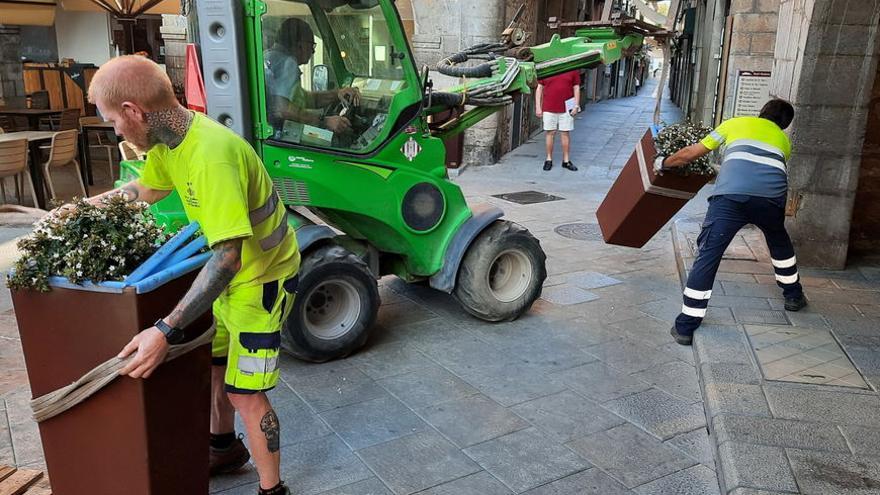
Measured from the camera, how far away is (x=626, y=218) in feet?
17.5

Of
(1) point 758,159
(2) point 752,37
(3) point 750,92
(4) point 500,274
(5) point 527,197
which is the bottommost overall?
(5) point 527,197

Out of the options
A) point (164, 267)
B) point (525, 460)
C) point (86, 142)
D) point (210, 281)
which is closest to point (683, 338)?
point (525, 460)

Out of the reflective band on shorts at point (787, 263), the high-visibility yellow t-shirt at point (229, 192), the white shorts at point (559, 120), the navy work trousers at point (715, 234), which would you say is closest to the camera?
the high-visibility yellow t-shirt at point (229, 192)

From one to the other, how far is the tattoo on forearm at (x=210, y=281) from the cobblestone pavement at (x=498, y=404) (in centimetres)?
119

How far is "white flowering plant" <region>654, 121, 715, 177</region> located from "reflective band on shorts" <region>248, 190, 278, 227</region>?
120 inches

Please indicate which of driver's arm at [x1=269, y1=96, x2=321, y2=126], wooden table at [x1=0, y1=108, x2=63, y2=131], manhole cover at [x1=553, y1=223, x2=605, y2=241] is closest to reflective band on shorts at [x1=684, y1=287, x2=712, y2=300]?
driver's arm at [x1=269, y1=96, x2=321, y2=126]

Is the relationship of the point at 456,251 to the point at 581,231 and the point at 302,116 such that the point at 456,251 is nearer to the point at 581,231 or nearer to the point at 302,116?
the point at 302,116

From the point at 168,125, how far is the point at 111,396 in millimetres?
843

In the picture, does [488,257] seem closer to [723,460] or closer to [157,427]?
[723,460]

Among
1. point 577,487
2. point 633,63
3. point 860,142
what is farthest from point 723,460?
point 633,63

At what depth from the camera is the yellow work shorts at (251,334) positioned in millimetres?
2658

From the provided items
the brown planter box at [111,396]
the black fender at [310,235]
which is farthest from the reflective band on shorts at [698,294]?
the brown planter box at [111,396]

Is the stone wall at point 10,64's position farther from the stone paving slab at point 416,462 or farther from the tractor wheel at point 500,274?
the stone paving slab at point 416,462

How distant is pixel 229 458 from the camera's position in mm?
3162
